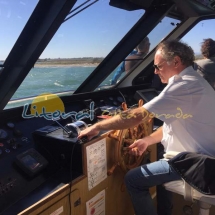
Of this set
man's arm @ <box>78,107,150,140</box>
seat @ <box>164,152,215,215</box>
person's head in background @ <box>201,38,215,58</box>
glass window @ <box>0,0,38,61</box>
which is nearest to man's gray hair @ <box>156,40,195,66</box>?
man's arm @ <box>78,107,150,140</box>

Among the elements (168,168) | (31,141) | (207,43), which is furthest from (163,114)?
(207,43)

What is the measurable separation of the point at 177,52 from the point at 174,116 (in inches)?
15.8

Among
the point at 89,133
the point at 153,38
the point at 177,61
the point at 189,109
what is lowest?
the point at 89,133

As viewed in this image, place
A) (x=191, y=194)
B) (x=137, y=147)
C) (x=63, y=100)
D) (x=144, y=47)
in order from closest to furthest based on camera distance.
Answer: (x=191, y=194) → (x=137, y=147) → (x=63, y=100) → (x=144, y=47)

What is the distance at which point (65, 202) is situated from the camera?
4.24 ft

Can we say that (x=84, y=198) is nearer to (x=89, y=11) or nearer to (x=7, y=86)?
(x=7, y=86)

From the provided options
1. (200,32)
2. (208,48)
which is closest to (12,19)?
(208,48)

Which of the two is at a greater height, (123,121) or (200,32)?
(200,32)

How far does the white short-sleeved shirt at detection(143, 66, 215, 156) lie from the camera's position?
1386 millimetres

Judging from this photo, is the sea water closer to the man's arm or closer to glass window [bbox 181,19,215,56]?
the man's arm

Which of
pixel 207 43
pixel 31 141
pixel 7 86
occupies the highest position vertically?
pixel 207 43

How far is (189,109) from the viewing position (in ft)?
4.59

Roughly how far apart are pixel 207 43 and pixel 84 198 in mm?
2443

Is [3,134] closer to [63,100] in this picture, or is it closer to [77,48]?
[63,100]
